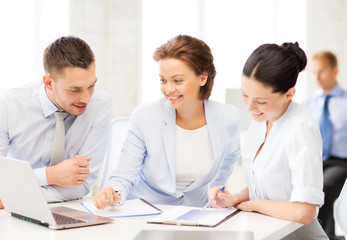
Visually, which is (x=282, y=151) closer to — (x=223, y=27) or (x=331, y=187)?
(x=331, y=187)

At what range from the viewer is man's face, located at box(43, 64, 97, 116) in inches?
88.6

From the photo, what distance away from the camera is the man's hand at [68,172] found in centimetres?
212

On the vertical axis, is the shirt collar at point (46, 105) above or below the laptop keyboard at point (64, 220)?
above

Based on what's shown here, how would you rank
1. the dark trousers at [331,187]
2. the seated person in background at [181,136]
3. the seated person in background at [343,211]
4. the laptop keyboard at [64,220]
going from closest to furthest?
1. the laptop keyboard at [64,220]
2. the seated person in background at [343,211]
3. the seated person in background at [181,136]
4. the dark trousers at [331,187]

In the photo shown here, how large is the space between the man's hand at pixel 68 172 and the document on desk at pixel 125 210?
116 mm

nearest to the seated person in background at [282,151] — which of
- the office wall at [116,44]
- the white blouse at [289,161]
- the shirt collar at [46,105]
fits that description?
the white blouse at [289,161]

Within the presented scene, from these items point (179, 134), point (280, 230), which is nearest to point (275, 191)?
point (280, 230)

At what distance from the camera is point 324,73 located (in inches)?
183

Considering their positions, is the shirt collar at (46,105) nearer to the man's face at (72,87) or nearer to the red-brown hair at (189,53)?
the man's face at (72,87)

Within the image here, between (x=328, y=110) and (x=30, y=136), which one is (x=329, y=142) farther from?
(x=30, y=136)

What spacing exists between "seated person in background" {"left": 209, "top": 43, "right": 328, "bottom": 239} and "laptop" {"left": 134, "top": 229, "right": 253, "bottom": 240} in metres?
0.30

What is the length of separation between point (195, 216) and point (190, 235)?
25 cm

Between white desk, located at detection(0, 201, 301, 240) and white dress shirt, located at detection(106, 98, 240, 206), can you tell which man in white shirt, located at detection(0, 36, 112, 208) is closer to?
white dress shirt, located at detection(106, 98, 240, 206)

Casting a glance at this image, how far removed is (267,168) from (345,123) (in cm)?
262
